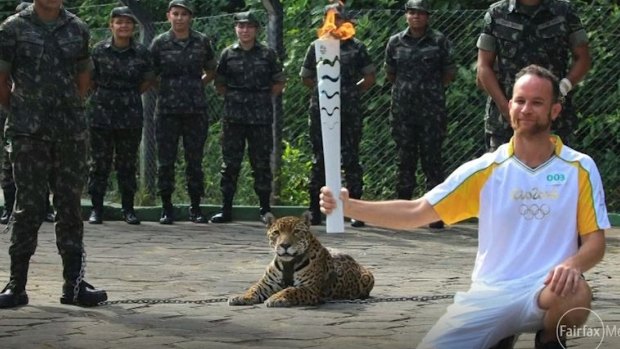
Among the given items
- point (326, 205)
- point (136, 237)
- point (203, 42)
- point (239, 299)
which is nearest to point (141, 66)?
point (203, 42)

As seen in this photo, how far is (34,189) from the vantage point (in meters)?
9.34

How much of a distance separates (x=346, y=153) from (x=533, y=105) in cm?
878

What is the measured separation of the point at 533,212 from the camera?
6.53m

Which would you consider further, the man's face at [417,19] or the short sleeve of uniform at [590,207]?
the man's face at [417,19]

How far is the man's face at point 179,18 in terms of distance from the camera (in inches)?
595

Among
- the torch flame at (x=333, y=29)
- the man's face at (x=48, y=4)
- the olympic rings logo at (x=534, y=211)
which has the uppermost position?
the man's face at (x=48, y=4)

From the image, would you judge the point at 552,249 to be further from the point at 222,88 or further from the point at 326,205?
the point at 222,88

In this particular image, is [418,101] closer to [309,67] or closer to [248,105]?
[309,67]

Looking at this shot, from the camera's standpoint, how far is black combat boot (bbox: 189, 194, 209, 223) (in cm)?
1566

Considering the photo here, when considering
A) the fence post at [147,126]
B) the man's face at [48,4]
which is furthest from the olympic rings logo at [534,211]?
the fence post at [147,126]

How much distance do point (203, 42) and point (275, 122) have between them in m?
1.71

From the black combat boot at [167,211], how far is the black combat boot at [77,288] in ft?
19.3

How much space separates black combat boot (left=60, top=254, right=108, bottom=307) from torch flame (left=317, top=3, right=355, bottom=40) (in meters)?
3.65

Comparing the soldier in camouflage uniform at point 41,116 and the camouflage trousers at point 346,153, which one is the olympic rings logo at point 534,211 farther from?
the camouflage trousers at point 346,153
